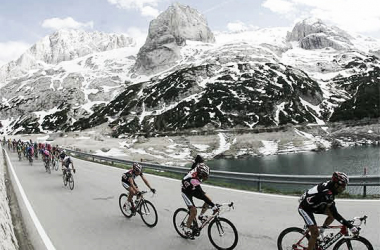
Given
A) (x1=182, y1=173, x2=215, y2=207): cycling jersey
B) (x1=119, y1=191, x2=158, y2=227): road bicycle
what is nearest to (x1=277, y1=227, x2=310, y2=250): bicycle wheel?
(x1=182, y1=173, x2=215, y2=207): cycling jersey

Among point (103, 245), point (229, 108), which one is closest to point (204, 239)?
point (103, 245)

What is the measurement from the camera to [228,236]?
779 centimetres

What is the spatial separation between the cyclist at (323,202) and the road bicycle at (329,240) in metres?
0.23

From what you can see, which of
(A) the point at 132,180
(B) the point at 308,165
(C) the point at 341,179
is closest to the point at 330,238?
(C) the point at 341,179

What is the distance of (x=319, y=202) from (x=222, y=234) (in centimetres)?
278

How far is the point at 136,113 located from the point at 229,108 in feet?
150

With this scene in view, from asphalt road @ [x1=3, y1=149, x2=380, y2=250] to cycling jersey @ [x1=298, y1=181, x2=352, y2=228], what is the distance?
5.88ft

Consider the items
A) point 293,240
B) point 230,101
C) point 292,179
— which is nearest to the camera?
point 293,240

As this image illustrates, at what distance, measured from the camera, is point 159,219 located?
10906mm

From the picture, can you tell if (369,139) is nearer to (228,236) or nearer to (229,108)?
(229,108)

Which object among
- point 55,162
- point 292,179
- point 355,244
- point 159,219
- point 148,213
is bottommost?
point 55,162

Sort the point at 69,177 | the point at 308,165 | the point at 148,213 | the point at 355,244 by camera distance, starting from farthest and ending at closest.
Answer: the point at 308,165 < the point at 69,177 < the point at 148,213 < the point at 355,244

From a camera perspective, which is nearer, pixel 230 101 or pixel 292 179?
pixel 292 179

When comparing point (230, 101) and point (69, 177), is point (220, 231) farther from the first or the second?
point (230, 101)
